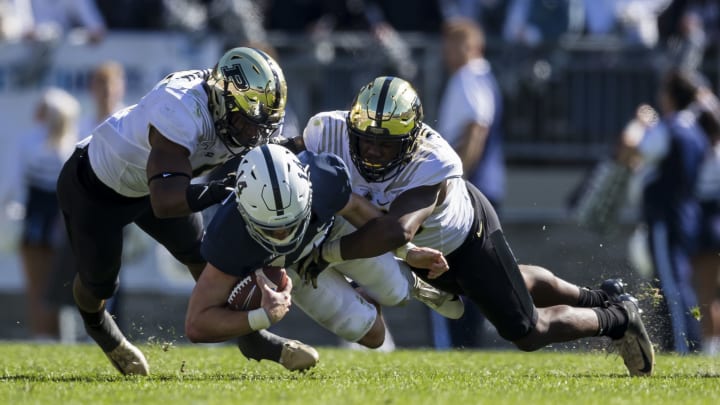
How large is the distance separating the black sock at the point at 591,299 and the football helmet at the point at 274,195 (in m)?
1.71

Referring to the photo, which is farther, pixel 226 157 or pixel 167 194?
pixel 226 157

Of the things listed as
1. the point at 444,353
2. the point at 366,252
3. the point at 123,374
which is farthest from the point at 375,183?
the point at 444,353

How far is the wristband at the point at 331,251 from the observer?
664 cm

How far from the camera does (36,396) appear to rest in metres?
6.03

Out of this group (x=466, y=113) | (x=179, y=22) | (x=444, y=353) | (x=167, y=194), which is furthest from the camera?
(x=179, y=22)

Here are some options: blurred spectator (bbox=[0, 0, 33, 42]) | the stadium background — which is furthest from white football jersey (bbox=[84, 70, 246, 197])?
blurred spectator (bbox=[0, 0, 33, 42])

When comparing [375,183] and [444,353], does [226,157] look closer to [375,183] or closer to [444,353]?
[375,183]

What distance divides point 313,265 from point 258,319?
458 mm

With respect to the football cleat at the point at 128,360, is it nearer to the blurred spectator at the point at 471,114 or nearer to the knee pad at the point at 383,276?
the knee pad at the point at 383,276

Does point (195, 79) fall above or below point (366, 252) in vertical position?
above

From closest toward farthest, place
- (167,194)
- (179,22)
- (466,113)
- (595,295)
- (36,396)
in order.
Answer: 1. (36,396)
2. (167,194)
3. (595,295)
4. (466,113)
5. (179,22)

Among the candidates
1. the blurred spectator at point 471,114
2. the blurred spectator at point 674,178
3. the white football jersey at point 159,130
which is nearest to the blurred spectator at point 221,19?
the blurred spectator at point 471,114

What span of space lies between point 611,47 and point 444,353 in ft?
12.9

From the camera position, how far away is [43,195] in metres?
11.3
